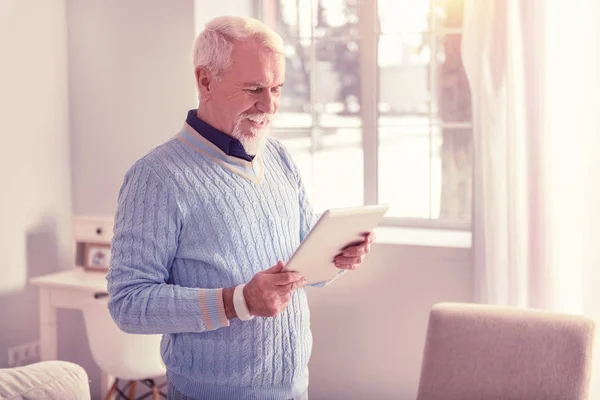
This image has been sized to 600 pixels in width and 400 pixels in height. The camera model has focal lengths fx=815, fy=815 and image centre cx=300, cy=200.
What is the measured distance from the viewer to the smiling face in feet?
5.93

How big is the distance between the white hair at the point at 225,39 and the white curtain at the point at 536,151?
4.57 feet

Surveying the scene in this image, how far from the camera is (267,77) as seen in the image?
1815 mm

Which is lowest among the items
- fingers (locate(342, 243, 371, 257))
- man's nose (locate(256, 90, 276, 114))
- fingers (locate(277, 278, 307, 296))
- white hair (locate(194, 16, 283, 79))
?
fingers (locate(277, 278, 307, 296))

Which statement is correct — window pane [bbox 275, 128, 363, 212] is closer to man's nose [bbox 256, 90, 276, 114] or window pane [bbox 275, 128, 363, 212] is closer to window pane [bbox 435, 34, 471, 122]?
window pane [bbox 435, 34, 471, 122]

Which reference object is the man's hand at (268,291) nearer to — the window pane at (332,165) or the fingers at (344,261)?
the fingers at (344,261)

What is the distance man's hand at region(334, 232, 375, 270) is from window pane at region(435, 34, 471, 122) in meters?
1.83

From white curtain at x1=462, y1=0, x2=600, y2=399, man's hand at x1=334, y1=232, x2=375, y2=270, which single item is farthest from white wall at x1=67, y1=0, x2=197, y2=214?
man's hand at x1=334, y1=232, x2=375, y2=270

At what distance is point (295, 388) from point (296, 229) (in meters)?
0.38

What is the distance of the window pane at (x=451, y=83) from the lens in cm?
357

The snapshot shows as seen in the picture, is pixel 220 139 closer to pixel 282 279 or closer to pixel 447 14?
pixel 282 279

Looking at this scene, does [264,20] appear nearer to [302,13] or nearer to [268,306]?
[302,13]

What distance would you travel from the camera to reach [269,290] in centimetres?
162

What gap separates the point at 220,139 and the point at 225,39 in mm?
225

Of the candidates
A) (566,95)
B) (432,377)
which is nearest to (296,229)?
(432,377)
